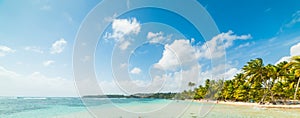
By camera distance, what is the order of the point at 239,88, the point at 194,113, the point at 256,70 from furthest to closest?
the point at 239,88
the point at 256,70
the point at 194,113

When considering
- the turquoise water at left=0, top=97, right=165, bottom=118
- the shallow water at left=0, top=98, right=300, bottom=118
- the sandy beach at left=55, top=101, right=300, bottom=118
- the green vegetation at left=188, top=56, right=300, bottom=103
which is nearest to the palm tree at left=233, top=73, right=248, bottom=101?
the green vegetation at left=188, top=56, right=300, bottom=103

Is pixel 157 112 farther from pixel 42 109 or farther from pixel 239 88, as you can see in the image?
pixel 42 109

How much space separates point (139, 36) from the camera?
7012 millimetres

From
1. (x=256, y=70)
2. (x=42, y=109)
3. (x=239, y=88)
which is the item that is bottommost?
(x=42, y=109)

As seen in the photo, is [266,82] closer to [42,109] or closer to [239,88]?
[239,88]

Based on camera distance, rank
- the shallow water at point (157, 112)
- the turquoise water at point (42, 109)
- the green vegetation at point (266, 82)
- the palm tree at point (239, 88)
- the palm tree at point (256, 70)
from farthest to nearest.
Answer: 1. the palm tree at point (239, 88)
2. the palm tree at point (256, 70)
3. the green vegetation at point (266, 82)
4. the turquoise water at point (42, 109)
5. the shallow water at point (157, 112)

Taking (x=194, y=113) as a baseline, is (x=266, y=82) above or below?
above

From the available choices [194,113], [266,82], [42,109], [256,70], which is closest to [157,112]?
[194,113]

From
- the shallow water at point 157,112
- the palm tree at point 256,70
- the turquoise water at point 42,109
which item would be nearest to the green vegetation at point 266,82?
the palm tree at point 256,70

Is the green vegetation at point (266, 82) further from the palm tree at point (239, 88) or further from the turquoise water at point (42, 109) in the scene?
the turquoise water at point (42, 109)

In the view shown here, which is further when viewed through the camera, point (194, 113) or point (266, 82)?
point (266, 82)

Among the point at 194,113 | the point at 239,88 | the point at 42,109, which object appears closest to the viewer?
the point at 194,113

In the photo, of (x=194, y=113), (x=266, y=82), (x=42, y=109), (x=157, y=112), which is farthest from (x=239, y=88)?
(x=42, y=109)

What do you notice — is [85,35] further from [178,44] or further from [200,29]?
[178,44]
